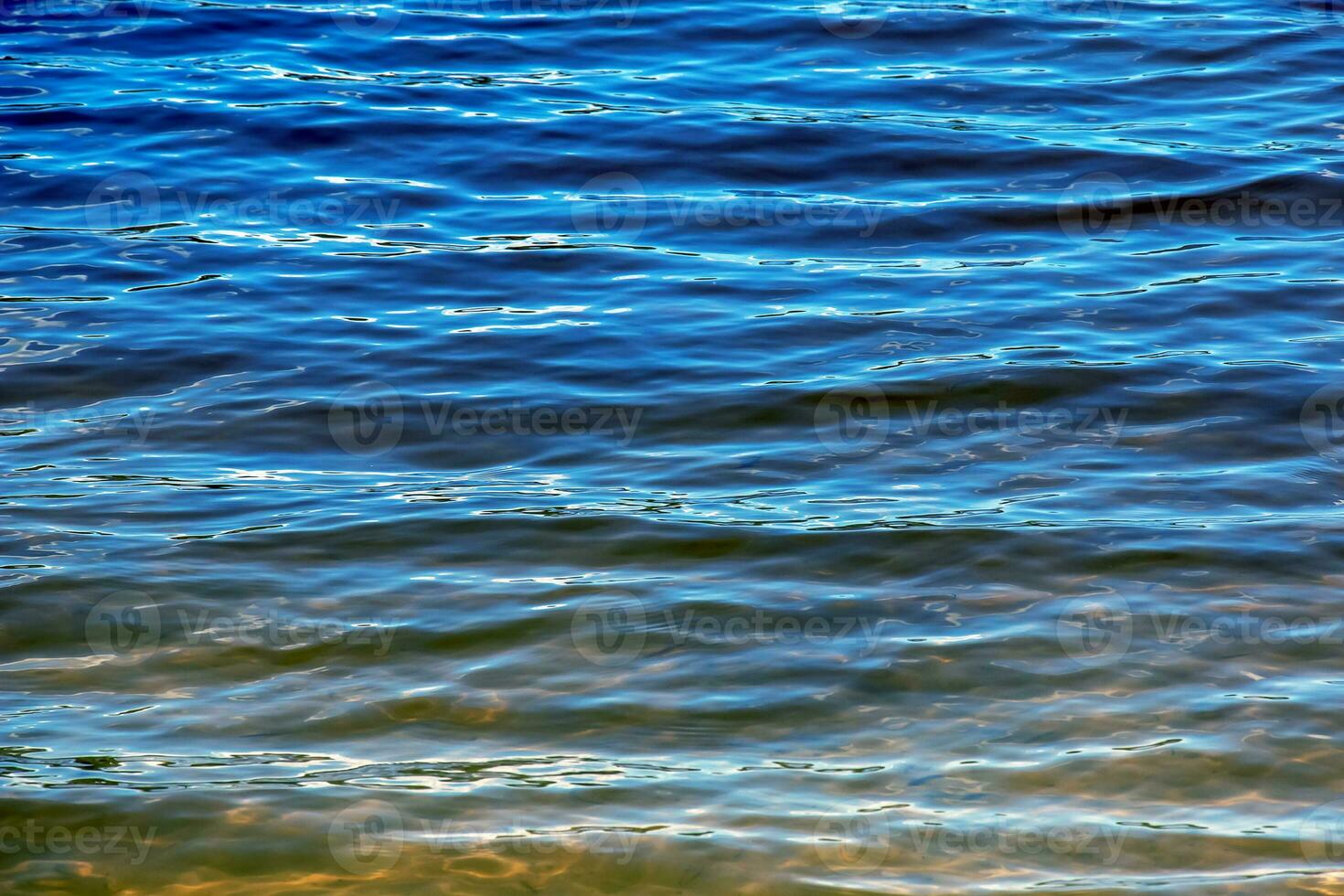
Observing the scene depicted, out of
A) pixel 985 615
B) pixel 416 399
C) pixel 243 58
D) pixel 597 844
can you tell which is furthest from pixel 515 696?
pixel 243 58

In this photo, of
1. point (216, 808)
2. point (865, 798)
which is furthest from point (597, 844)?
point (216, 808)

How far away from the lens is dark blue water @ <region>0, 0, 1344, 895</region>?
446 centimetres

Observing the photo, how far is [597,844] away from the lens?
4.32 metres

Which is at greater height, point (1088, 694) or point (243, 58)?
point (243, 58)

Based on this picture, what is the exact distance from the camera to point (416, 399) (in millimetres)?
7543

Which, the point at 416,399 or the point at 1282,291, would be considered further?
the point at 1282,291

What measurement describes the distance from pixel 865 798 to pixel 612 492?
2.36 metres

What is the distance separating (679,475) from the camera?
22.2ft

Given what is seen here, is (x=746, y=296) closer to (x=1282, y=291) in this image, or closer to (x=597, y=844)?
(x=1282, y=291)

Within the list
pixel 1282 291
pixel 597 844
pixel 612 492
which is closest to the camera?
pixel 597 844

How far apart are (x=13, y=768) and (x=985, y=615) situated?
10.9 feet

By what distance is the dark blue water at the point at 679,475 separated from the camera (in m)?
4.46

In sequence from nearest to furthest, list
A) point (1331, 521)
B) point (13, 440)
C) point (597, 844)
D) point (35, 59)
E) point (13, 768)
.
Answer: point (597, 844) → point (13, 768) → point (1331, 521) → point (13, 440) → point (35, 59)

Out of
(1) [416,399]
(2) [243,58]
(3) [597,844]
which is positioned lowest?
(3) [597,844]
